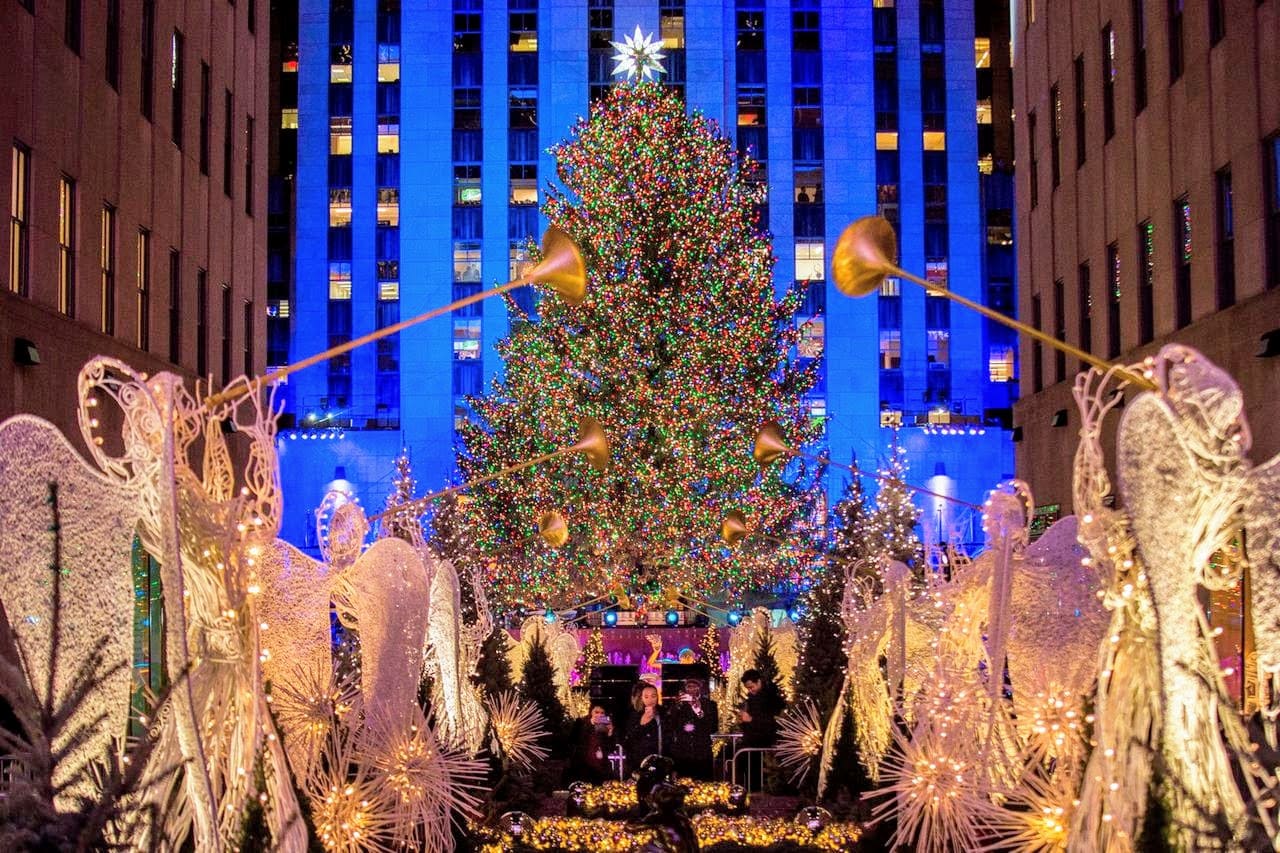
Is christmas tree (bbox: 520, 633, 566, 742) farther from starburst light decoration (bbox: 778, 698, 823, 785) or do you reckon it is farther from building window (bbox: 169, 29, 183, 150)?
building window (bbox: 169, 29, 183, 150)

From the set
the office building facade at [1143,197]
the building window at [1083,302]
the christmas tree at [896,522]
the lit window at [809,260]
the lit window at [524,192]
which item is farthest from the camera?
the lit window at [524,192]

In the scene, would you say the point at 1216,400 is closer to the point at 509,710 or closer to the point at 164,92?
the point at 509,710

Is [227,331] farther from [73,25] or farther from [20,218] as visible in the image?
[20,218]

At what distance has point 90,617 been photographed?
677 cm

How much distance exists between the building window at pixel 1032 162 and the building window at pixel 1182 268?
9.86 m

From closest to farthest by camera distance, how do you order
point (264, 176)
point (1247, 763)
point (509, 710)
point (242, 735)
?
point (1247, 763) < point (242, 735) < point (509, 710) < point (264, 176)

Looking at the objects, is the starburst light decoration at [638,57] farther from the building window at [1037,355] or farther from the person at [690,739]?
the person at [690,739]

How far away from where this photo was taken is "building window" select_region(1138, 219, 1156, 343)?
2378 cm

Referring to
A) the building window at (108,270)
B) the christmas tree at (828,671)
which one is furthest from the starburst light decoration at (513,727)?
the building window at (108,270)

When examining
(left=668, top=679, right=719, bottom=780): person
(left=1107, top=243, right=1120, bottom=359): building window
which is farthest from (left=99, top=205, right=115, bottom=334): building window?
(left=1107, top=243, right=1120, bottom=359): building window

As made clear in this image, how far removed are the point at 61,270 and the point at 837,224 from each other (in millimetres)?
38414

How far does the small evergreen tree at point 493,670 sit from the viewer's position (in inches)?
749

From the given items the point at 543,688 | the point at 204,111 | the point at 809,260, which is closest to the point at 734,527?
the point at 543,688

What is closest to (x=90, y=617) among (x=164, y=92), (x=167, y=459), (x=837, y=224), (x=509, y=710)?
(x=167, y=459)
